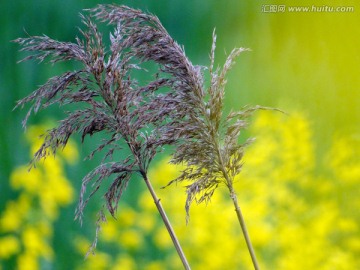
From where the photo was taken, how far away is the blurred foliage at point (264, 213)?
2506mm

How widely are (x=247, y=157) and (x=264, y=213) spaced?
22cm

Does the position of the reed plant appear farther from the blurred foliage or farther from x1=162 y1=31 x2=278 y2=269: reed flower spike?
the blurred foliage

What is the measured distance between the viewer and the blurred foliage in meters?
2.51

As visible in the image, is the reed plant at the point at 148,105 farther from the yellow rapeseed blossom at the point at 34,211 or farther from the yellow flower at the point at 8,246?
the yellow flower at the point at 8,246

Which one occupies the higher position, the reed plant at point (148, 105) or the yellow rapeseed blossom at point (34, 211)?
the reed plant at point (148, 105)

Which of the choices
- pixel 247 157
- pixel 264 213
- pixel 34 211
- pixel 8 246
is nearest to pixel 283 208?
pixel 264 213

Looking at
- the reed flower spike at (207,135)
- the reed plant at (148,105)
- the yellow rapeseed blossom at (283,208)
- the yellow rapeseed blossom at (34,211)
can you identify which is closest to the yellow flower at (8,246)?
the yellow rapeseed blossom at (34,211)

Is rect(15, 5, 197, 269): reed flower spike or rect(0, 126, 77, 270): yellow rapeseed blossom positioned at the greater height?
rect(15, 5, 197, 269): reed flower spike

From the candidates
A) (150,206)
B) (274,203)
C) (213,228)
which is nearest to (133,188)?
(150,206)

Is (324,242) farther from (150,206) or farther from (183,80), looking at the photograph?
(183,80)

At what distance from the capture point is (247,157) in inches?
98.6

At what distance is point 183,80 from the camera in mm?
1629

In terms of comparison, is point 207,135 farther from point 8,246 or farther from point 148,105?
point 8,246

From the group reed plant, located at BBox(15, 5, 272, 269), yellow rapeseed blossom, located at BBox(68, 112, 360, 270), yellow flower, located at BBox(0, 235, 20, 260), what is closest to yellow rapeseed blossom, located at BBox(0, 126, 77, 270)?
yellow flower, located at BBox(0, 235, 20, 260)
